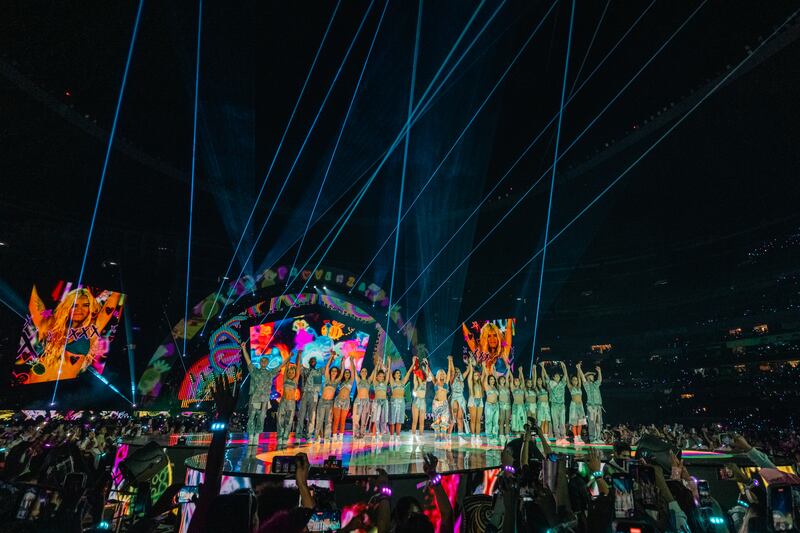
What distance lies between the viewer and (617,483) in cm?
352

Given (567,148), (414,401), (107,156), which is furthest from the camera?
(567,148)

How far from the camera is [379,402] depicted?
46.1ft

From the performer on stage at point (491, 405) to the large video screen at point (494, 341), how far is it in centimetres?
1239

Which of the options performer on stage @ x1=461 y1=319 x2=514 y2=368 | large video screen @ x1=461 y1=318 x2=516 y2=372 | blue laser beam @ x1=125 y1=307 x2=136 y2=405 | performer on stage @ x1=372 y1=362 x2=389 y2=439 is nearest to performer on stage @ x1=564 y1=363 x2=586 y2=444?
performer on stage @ x1=372 y1=362 x2=389 y2=439

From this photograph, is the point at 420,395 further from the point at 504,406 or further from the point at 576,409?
the point at 576,409

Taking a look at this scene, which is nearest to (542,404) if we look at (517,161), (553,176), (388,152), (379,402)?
(379,402)

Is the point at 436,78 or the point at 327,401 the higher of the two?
the point at 436,78

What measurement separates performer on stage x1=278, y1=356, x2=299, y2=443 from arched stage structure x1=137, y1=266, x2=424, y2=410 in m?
7.72

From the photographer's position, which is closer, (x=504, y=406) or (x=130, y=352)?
(x=504, y=406)

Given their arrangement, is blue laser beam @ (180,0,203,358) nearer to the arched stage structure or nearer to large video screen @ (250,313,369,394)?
the arched stage structure

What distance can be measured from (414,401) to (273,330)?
11785mm

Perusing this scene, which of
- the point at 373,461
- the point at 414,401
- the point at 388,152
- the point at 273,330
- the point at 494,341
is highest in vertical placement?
the point at 388,152

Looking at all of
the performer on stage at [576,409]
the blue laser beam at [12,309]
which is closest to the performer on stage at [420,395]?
the performer on stage at [576,409]

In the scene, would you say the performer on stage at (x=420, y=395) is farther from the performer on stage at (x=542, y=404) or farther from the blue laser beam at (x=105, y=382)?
the blue laser beam at (x=105, y=382)
